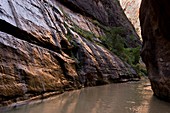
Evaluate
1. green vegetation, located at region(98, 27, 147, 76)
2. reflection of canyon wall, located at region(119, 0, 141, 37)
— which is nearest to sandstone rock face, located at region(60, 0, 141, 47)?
green vegetation, located at region(98, 27, 147, 76)

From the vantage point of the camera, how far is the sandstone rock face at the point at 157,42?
1039 cm

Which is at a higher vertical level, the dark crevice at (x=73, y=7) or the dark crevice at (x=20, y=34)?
the dark crevice at (x=73, y=7)

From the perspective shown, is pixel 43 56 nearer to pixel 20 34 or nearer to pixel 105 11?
pixel 20 34

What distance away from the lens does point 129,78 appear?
76.6 feet

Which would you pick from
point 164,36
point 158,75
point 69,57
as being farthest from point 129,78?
point 164,36

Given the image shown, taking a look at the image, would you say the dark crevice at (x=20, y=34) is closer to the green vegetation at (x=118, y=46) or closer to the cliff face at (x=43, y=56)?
the cliff face at (x=43, y=56)

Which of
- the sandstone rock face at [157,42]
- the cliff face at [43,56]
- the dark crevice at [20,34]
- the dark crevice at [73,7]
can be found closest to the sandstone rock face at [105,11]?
the dark crevice at [73,7]

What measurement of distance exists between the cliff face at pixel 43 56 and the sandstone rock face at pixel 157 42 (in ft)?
14.9

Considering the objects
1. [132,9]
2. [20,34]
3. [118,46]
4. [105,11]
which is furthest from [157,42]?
[132,9]

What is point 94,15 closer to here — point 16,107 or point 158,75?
point 158,75

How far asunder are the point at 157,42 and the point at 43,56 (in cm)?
545

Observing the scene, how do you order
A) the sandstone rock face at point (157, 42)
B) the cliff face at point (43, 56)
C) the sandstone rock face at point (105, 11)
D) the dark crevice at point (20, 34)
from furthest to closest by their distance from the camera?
1. the sandstone rock face at point (105, 11)
2. the dark crevice at point (20, 34)
3. the sandstone rock face at point (157, 42)
4. the cliff face at point (43, 56)

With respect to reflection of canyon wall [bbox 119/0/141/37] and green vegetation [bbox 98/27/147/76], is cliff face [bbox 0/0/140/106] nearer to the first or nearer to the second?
green vegetation [bbox 98/27/147/76]

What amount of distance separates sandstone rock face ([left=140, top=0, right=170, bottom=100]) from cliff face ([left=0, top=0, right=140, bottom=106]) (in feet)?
14.9
